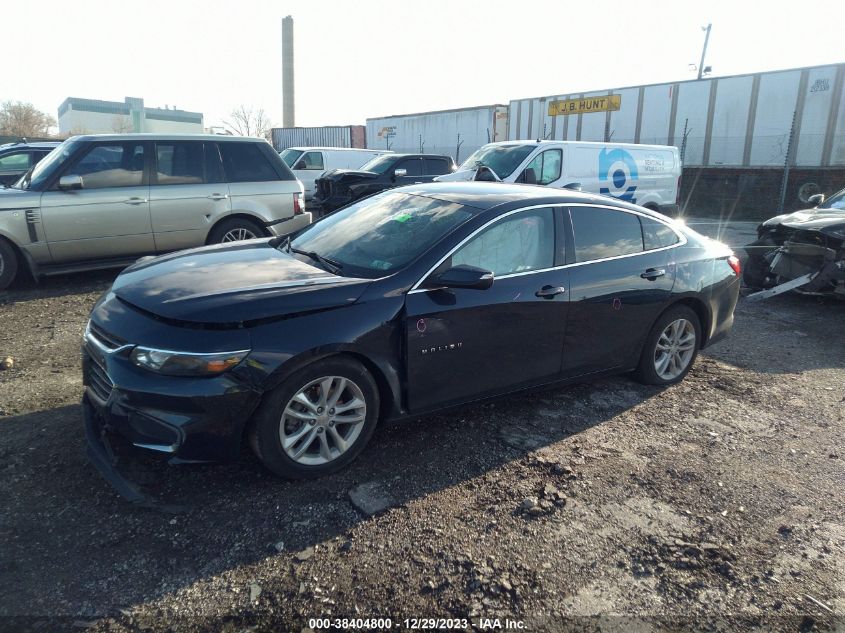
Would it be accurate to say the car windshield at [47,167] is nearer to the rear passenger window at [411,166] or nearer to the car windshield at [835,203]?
the rear passenger window at [411,166]

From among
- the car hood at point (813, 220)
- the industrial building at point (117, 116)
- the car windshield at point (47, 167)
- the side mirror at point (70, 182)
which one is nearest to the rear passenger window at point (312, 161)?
the car windshield at point (47, 167)

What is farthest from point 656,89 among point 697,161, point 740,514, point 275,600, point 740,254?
point 275,600

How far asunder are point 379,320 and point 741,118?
20938 mm

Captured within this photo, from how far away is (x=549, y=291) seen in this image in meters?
3.95

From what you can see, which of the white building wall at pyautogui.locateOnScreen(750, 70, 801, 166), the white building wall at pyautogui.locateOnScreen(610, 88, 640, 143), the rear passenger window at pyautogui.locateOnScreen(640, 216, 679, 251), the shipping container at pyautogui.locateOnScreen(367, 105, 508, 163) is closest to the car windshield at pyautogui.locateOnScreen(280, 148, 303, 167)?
the shipping container at pyautogui.locateOnScreen(367, 105, 508, 163)

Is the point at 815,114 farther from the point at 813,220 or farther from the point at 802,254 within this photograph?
the point at 802,254

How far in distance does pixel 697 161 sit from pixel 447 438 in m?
21.0

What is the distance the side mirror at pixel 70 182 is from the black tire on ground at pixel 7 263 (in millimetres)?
911

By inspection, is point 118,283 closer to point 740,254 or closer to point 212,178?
point 212,178

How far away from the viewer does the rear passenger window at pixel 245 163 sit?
8.14m

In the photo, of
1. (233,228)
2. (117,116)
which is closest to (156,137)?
(233,228)

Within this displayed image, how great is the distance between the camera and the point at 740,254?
1094cm

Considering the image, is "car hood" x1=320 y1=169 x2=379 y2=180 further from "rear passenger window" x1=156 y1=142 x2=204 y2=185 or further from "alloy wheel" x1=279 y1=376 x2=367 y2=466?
"alloy wheel" x1=279 y1=376 x2=367 y2=466

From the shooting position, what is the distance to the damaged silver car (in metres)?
7.05
